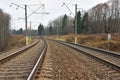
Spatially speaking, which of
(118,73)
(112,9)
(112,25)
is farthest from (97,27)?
(118,73)

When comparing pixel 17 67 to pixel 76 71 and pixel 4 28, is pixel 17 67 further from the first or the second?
pixel 4 28

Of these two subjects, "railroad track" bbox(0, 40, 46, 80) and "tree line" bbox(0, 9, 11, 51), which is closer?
"railroad track" bbox(0, 40, 46, 80)

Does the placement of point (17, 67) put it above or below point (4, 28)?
below

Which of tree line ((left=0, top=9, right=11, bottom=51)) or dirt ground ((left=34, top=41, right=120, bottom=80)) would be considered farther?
tree line ((left=0, top=9, right=11, bottom=51))

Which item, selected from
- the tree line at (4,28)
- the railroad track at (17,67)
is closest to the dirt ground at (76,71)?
the railroad track at (17,67)

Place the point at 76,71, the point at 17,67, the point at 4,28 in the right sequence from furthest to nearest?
1. the point at 4,28
2. the point at 17,67
3. the point at 76,71

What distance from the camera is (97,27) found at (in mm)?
A: 115312

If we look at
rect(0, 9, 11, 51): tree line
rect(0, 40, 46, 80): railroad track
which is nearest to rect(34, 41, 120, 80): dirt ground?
rect(0, 40, 46, 80): railroad track

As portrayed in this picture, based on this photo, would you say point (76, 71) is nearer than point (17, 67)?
Yes

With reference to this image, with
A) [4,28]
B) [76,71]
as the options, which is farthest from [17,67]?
[4,28]

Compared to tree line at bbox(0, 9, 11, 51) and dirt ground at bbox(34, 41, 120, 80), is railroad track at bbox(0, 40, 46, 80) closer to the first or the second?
dirt ground at bbox(34, 41, 120, 80)

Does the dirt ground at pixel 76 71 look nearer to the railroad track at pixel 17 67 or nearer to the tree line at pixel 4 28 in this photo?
the railroad track at pixel 17 67

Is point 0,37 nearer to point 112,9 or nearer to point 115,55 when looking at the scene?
point 112,9

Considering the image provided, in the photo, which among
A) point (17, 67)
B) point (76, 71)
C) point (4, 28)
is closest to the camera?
point (76, 71)
